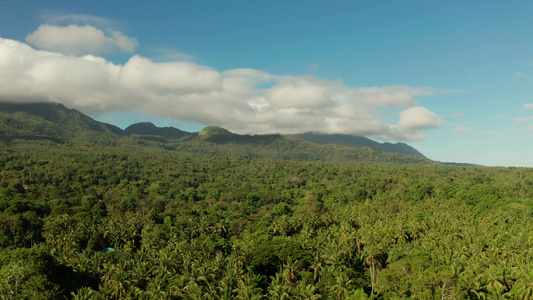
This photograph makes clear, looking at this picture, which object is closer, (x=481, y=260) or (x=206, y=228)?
(x=481, y=260)

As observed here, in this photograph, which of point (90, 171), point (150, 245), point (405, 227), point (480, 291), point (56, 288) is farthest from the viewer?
point (90, 171)

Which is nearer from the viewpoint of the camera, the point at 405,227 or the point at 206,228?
the point at 405,227

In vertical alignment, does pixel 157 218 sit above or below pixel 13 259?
below

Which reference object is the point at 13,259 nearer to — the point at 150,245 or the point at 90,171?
the point at 150,245

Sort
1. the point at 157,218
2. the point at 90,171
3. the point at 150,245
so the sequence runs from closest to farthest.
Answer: the point at 150,245, the point at 157,218, the point at 90,171

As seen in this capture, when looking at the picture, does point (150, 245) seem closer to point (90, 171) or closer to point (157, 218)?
point (157, 218)

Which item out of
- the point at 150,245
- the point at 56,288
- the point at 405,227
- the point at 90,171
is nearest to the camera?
the point at 56,288

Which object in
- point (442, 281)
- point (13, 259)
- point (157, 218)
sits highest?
point (442, 281)

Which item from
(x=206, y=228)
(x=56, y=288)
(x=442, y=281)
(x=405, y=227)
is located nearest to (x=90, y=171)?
(x=206, y=228)

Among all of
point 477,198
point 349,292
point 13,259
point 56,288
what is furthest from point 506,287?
point 477,198
